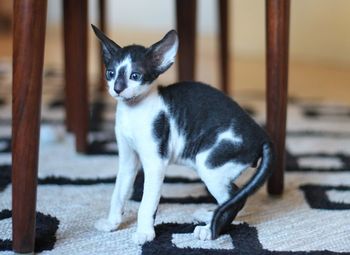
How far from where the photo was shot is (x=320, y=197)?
3.30ft

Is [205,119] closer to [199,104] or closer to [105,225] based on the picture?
[199,104]

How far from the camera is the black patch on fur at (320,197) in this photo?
0.96m

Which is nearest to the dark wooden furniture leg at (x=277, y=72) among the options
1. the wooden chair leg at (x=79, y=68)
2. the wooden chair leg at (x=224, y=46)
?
the wooden chair leg at (x=79, y=68)

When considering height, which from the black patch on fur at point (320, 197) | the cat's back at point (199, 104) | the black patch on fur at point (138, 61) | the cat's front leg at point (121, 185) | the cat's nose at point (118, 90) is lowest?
the black patch on fur at point (320, 197)

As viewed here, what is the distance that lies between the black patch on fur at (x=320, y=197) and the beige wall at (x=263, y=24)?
1662mm

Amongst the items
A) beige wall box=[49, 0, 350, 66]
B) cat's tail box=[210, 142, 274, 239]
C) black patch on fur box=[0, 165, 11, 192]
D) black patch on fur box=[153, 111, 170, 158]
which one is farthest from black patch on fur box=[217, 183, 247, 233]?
beige wall box=[49, 0, 350, 66]

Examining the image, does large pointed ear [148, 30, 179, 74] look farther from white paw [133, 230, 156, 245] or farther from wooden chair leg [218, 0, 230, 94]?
wooden chair leg [218, 0, 230, 94]

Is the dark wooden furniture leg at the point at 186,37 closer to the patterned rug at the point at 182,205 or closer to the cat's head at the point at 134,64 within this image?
the patterned rug at the point at 182,205

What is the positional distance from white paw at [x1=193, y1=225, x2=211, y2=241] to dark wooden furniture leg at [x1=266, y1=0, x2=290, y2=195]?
182mm

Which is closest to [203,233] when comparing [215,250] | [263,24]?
[215,250]

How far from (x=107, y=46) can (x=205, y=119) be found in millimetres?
172

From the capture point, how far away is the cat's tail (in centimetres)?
80

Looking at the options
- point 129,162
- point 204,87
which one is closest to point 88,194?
point 129,162

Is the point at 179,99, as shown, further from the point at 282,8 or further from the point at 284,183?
the point at 284,183
